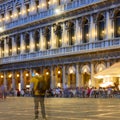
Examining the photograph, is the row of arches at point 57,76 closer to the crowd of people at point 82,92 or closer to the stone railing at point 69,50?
the crowd of people at point 82,92

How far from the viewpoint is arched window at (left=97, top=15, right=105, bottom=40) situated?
51.0 meters

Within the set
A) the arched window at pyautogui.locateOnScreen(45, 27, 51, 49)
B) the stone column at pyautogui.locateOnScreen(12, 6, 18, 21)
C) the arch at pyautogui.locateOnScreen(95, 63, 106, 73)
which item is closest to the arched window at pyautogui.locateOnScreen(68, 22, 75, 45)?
the arched window at pyautogui.locateOnScreen(45, 27, 51, 49)

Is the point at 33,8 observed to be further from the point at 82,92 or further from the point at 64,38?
the point at 82,92

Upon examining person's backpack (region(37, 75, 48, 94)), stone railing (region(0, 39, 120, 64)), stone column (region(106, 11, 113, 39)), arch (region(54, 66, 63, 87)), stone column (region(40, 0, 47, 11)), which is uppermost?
stone column (region(40, 0, 47, 11))

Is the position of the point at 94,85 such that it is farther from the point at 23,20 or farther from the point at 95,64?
the point at 23,20

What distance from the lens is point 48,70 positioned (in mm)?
61312

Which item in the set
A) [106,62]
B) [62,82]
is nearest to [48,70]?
[62,82]

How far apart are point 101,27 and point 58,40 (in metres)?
9.50

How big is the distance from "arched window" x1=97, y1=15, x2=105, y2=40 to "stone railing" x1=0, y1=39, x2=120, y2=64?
41.2 inches

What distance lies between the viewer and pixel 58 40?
5953cm

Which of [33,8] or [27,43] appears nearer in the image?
[33,8]

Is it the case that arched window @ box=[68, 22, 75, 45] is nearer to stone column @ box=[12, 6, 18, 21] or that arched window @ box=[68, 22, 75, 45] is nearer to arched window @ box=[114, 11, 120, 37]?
arched window @ box=[114, 11, 120, 37]

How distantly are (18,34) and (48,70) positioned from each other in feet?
35.0

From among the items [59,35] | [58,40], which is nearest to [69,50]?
[58,40]
